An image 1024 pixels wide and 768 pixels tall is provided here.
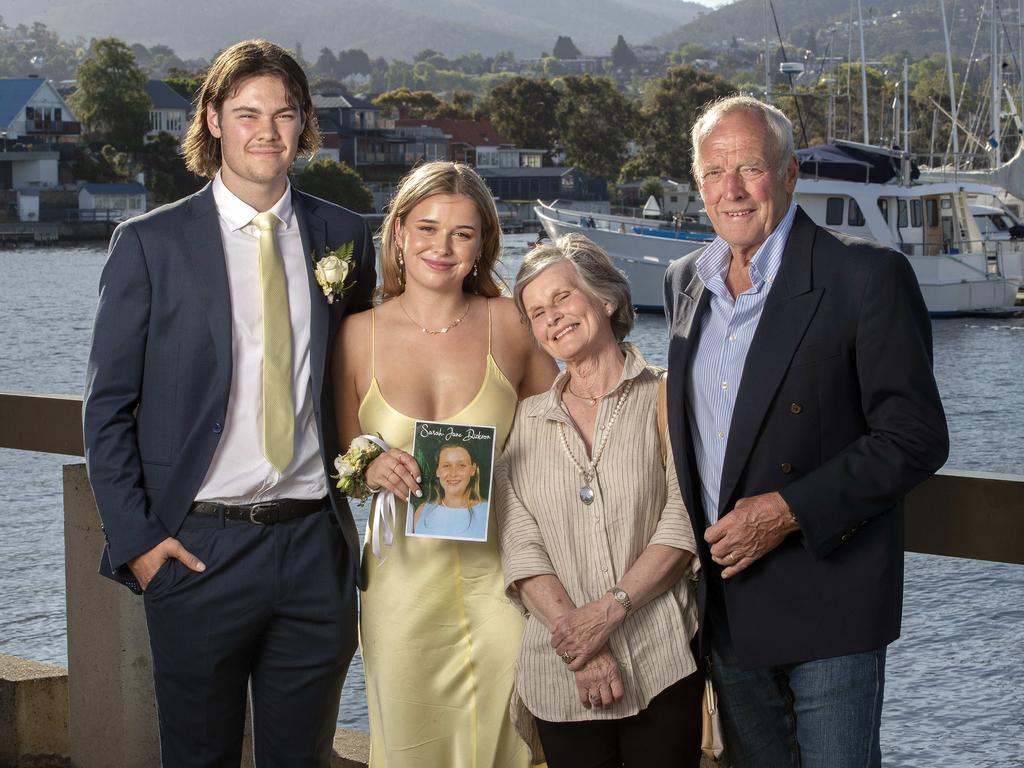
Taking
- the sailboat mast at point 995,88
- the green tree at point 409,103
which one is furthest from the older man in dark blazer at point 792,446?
the green tree at point 409,103

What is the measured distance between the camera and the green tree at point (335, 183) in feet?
221

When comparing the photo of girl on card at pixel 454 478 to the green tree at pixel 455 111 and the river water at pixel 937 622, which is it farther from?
the green tree at pixel 455 111

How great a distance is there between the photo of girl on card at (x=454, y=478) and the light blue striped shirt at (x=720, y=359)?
1.23 feet

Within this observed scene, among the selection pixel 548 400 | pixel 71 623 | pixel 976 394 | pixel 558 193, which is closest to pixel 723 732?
pixel 548 400

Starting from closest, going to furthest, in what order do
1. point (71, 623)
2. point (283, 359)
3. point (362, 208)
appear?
point (283, 359) < point (71, 623) < point (362, 208)

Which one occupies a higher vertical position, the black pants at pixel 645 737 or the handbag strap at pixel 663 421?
the handbag strap at pixel 663 421

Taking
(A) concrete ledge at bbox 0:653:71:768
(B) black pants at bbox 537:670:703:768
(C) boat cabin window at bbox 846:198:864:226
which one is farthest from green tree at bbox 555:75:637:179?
(B) black pants at bbox 537:670:703:768

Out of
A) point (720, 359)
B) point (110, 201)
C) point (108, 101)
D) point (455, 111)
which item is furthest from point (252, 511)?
point (455, 111)

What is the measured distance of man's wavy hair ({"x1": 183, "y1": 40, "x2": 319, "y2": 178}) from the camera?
2.70 meters

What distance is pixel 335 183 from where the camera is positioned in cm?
6825

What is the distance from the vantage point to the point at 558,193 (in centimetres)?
8875

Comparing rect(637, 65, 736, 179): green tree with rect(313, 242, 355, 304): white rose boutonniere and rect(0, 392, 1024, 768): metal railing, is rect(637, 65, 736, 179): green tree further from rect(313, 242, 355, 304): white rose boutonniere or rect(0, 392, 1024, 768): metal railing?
rect(313, 242, 355, 304): white rose boutonniere

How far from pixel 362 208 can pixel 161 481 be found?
6705cm

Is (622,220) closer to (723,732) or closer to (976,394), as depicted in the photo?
(976,394)
